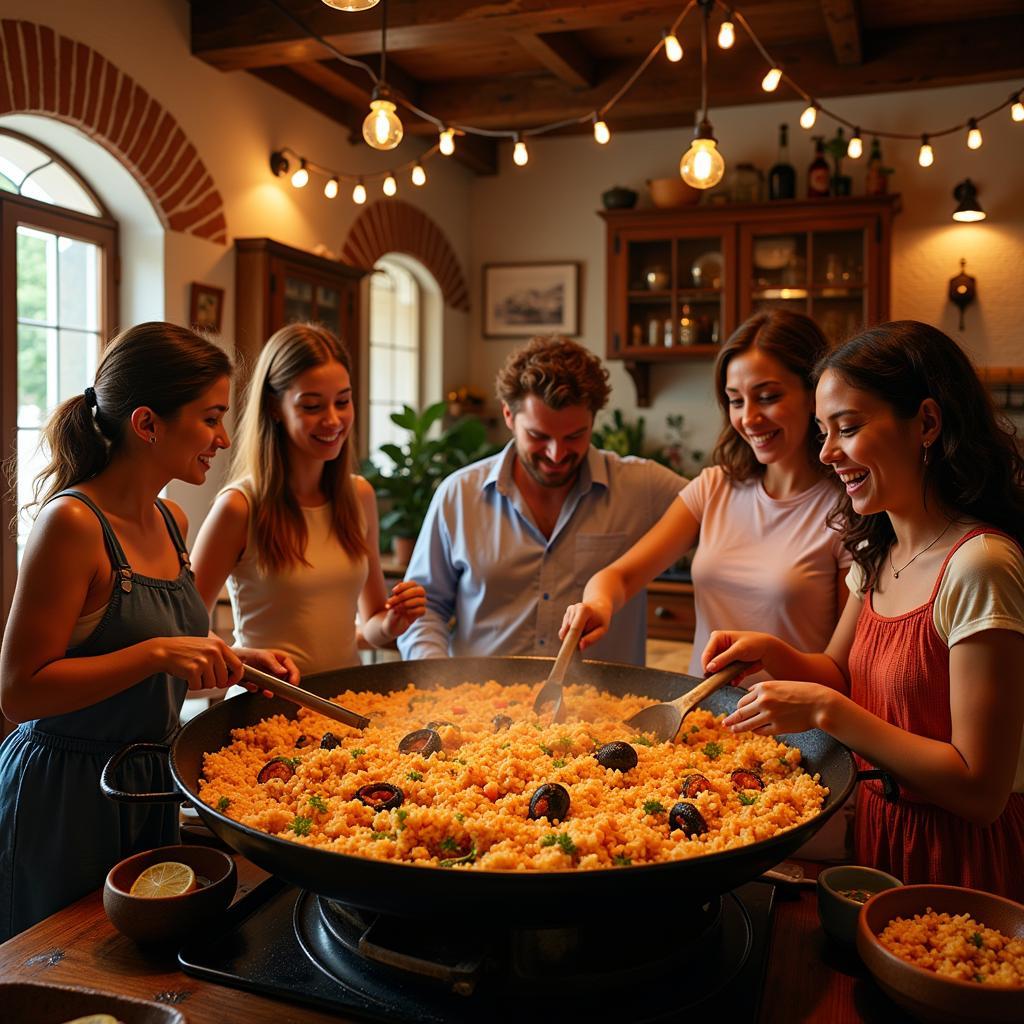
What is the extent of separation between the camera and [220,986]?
1124mm

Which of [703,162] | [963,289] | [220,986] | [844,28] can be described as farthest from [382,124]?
[963,289]

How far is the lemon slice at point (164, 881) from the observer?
1.23 m

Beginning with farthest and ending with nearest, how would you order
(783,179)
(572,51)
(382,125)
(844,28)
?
(783,179) → (572,51) → (844,28) → (382,125)

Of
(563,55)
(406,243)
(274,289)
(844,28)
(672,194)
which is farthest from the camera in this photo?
(406,243)

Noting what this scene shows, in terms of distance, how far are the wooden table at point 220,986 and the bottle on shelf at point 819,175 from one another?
4.45 m

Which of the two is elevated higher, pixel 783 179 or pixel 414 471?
pixel 783 179

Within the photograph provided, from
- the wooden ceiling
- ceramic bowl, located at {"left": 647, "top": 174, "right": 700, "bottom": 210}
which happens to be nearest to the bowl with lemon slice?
the wooden ceiling

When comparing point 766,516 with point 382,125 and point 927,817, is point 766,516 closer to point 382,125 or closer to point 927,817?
point 927,817

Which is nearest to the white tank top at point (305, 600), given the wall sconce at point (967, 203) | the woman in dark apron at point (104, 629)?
the woman in dark apron at point (104, 629)

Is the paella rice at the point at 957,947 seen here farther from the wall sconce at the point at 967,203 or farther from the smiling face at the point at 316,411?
the wall sconce at the point at 967,203

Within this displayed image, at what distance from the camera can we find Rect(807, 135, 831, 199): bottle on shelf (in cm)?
498

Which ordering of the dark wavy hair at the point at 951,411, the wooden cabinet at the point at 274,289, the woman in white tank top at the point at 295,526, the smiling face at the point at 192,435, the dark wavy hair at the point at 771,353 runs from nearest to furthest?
the dark wavy hair at the point at 951,411 < the smiling face at the point at 192,435 < the dark wavy hair at the point at 771,353 < the woman in white tank top at the point at 295,526 < the wooden cabinet at the point at 274,289

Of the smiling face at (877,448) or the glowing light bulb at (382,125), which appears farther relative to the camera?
the glowing light bulb at (382,125)

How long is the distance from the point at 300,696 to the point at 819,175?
4.40 metres
